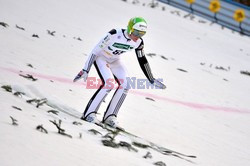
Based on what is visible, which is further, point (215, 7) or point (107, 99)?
point (215, 7)

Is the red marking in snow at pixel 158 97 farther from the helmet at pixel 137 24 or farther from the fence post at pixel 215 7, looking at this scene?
the fence post at pixel 215 7

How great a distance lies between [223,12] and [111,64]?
2209cm

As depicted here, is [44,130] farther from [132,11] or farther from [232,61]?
[132,11]

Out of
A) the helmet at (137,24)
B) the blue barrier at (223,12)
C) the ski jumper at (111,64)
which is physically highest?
the blue barrier at (223,12)

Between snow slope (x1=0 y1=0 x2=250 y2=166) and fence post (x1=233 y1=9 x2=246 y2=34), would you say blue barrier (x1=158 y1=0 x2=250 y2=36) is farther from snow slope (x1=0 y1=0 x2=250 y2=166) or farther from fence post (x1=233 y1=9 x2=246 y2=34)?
snow slope (x1=0 y1=0 x2=250 y2=166)

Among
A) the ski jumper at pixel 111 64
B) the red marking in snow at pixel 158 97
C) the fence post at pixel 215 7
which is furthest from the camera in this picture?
the fence post at pixel 215 7

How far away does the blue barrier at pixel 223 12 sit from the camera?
95.2 ft

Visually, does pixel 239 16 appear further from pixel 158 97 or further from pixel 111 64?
pixel 111 64

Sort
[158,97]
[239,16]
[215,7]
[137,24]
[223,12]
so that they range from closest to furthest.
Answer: [137,24]
[158,97]
[239,16]
[215,7]
[223,12]

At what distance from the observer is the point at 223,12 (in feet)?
97.3

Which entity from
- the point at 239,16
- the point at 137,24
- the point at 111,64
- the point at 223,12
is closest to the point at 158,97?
the point at 111,64

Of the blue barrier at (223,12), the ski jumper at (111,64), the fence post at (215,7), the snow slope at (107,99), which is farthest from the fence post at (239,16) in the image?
the ski jumper at (111,64)

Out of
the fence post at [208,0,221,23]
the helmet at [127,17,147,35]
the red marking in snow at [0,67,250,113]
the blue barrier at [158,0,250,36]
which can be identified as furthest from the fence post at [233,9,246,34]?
the helmet at [127,17,147,35]

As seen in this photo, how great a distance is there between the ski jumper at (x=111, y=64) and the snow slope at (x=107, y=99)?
18.0 inches
